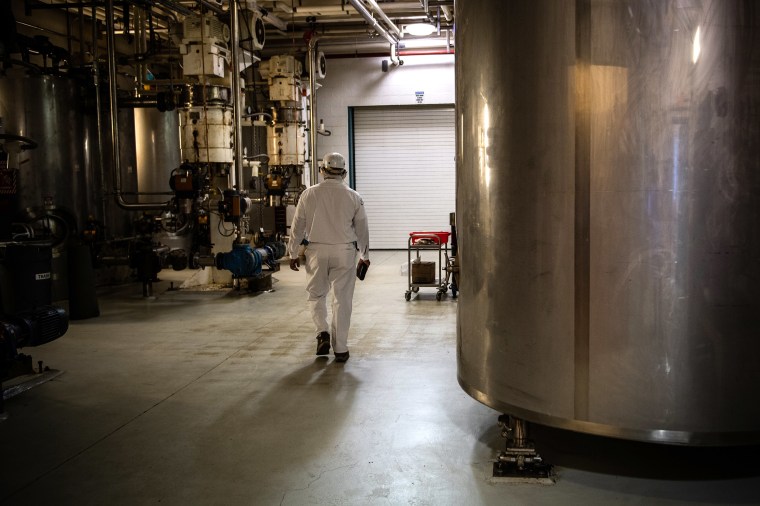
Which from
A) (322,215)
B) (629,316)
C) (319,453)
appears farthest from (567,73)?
(322,215)

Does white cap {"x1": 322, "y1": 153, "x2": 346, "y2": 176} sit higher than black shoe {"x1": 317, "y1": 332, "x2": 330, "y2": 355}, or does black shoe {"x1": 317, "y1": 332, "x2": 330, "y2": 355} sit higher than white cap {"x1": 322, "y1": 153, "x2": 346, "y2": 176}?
white cap {"x1": 322, "y1": 153, "x2": 346, "y2": 176}

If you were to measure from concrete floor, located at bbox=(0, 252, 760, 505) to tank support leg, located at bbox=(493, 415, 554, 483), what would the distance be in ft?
0.22

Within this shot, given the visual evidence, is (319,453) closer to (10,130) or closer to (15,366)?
(15,366)

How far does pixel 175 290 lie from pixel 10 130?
105 inches

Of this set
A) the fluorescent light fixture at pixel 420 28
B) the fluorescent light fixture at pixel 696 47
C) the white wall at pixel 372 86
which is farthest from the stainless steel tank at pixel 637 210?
the white wall at pixel 372 86

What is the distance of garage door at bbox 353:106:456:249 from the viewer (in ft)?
46.5

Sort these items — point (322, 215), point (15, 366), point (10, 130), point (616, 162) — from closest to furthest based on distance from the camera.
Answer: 1. point (616, 162)
2. point (15, 366)
3. point (322, 215)
4. point (10, 130)

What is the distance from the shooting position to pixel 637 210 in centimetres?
267

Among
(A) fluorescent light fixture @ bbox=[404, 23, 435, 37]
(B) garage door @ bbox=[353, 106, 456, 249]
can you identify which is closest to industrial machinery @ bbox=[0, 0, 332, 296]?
(A) fluorescent light fixture @ bbox=[404, 23, 435, 37]

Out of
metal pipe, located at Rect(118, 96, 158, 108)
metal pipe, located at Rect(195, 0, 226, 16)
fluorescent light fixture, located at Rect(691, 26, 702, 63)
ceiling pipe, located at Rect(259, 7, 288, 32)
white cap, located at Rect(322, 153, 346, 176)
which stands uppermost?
ceiling pipe, located at Rect(259, 7, 288, 32)

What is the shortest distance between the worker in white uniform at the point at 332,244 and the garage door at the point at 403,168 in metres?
9.04

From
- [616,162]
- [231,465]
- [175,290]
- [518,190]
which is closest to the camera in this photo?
[616,162]

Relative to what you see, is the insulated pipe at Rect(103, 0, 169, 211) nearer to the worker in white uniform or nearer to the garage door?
the worker in white uniform

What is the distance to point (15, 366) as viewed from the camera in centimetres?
462
